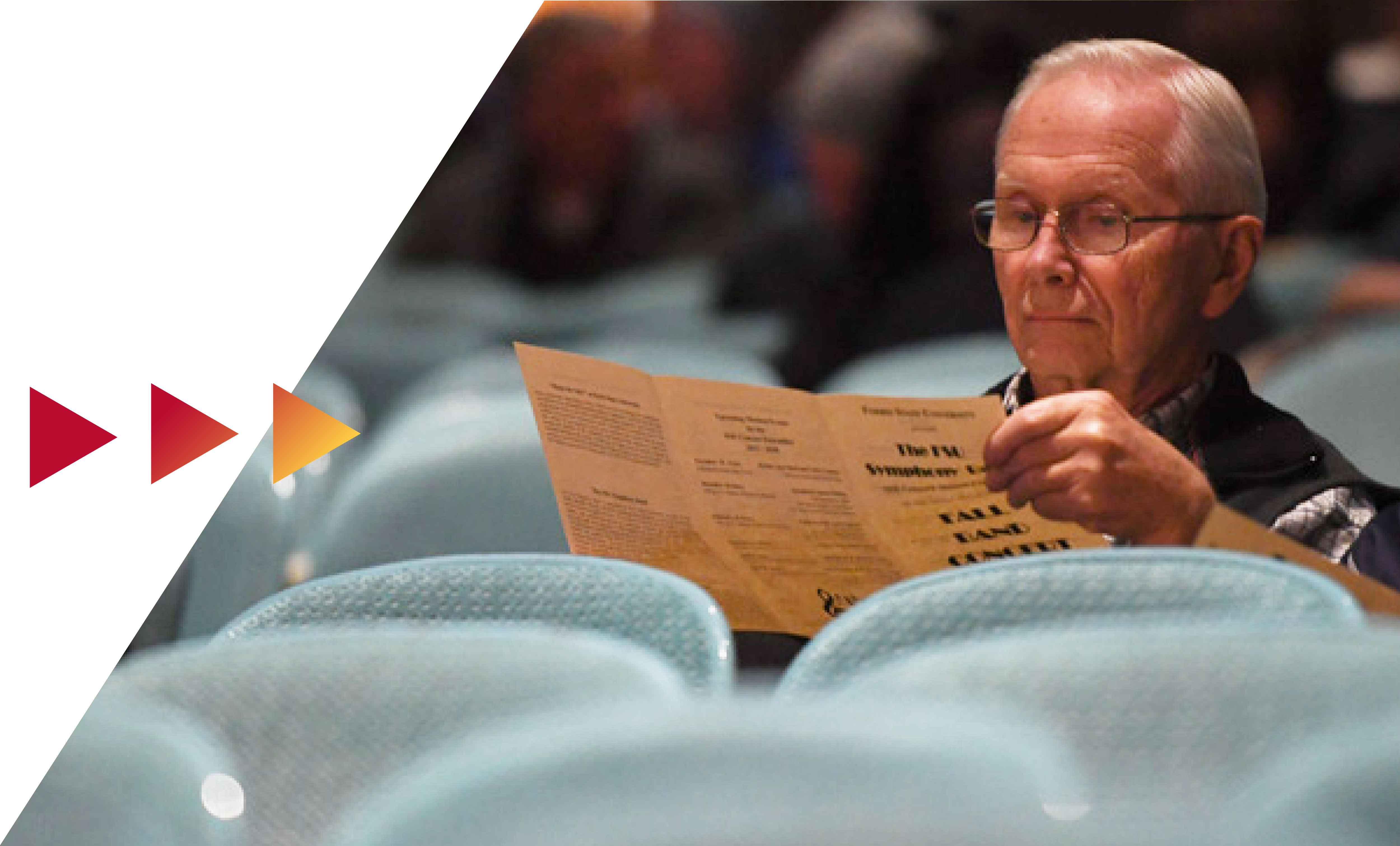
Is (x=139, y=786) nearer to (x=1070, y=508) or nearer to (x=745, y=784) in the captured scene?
(x=745, y=784)

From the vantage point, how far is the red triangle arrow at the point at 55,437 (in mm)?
1699

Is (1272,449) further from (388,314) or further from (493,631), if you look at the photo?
(388,314)

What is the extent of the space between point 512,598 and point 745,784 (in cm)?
65

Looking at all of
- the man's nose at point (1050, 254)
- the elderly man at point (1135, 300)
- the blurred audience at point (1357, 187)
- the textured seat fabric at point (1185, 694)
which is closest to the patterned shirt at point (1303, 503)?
the elderly man at point (1135, 300)

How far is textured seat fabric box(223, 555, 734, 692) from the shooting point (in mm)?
1198

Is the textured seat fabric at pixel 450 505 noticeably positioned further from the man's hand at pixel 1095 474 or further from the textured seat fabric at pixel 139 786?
the textured seat fabric at pixel 139 786

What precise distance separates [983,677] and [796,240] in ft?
4.42

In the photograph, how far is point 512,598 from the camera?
127cm

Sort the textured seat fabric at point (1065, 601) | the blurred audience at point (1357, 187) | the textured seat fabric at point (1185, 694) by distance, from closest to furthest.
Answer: the textured seat fabric at point (1185, 694), the textured seat fabric at point (1065, 601), the blurred audience at point (1357, 187)

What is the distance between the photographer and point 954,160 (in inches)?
69.6

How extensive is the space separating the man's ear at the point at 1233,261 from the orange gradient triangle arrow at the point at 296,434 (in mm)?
1020

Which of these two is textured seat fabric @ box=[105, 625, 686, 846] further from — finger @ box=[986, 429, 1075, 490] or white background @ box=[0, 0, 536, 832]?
white background @ box=[0, 0, 536, 832]

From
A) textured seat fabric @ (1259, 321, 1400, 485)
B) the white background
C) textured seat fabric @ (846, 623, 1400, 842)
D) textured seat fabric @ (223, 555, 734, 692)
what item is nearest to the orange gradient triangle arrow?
the white background

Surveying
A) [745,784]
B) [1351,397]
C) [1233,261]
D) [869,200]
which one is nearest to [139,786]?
[745,784]
